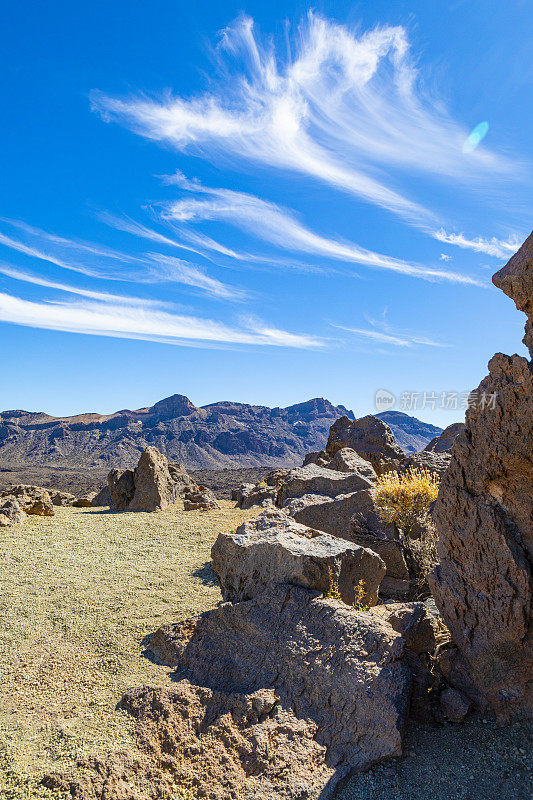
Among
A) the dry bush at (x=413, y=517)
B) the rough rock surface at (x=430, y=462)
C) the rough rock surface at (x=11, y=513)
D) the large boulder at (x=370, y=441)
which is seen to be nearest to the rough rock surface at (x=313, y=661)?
the dry bush at (x=413, y=517)

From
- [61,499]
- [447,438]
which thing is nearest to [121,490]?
[61,499]

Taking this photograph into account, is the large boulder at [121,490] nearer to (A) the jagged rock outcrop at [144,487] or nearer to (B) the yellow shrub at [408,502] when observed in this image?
(A) the jagged rock outcrop at [144,487]

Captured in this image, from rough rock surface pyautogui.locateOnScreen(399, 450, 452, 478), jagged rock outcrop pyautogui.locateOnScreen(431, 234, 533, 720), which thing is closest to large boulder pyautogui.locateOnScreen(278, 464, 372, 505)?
rough rock surface pyautogui.locateOnScreen(399, 450, 452, 478)

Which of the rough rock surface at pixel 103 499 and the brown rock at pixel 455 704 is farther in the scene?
the rough rock surface at pixel 103 499

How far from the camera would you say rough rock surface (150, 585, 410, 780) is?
16.1 feet

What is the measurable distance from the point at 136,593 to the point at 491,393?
650cm

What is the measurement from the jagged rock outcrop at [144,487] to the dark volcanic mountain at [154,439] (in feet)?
354

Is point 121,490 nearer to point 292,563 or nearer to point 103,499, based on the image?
point 103,499

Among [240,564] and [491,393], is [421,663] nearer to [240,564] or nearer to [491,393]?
[240,564]

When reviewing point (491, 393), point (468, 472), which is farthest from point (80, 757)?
point (491, 393)

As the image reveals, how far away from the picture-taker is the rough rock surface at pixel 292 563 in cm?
637

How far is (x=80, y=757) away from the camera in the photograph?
15.5 feet

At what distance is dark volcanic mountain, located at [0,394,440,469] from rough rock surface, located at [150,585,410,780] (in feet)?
393

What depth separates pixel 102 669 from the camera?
6285 millimetres
